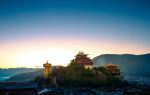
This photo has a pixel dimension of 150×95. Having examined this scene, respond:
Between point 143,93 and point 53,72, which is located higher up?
point 53,72

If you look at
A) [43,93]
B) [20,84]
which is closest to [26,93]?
[20,84]

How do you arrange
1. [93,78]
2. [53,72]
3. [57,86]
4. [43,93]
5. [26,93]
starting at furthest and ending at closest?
[53,72] < [93,78] < [57,86] < [26,93] < [43,93]

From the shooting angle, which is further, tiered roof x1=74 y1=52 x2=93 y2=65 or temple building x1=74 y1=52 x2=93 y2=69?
tiered roof x1=74 y1=52 x2=93 y2=65

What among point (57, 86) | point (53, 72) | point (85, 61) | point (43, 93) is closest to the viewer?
point (43, 93)

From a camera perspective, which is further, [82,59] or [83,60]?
[82,59]

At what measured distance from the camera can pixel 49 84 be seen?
4106cm

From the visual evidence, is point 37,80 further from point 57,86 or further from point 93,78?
point 93,78

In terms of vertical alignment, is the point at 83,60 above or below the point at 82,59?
below

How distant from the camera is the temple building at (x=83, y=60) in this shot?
161 ft

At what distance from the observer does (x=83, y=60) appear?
49.9 metres

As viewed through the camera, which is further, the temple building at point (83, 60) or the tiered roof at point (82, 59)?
the tiered roof at point (82, 59)

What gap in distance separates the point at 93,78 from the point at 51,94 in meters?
12.9

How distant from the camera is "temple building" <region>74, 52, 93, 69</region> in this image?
49156 millimetres

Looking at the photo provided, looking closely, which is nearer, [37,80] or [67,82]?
[67,82]
